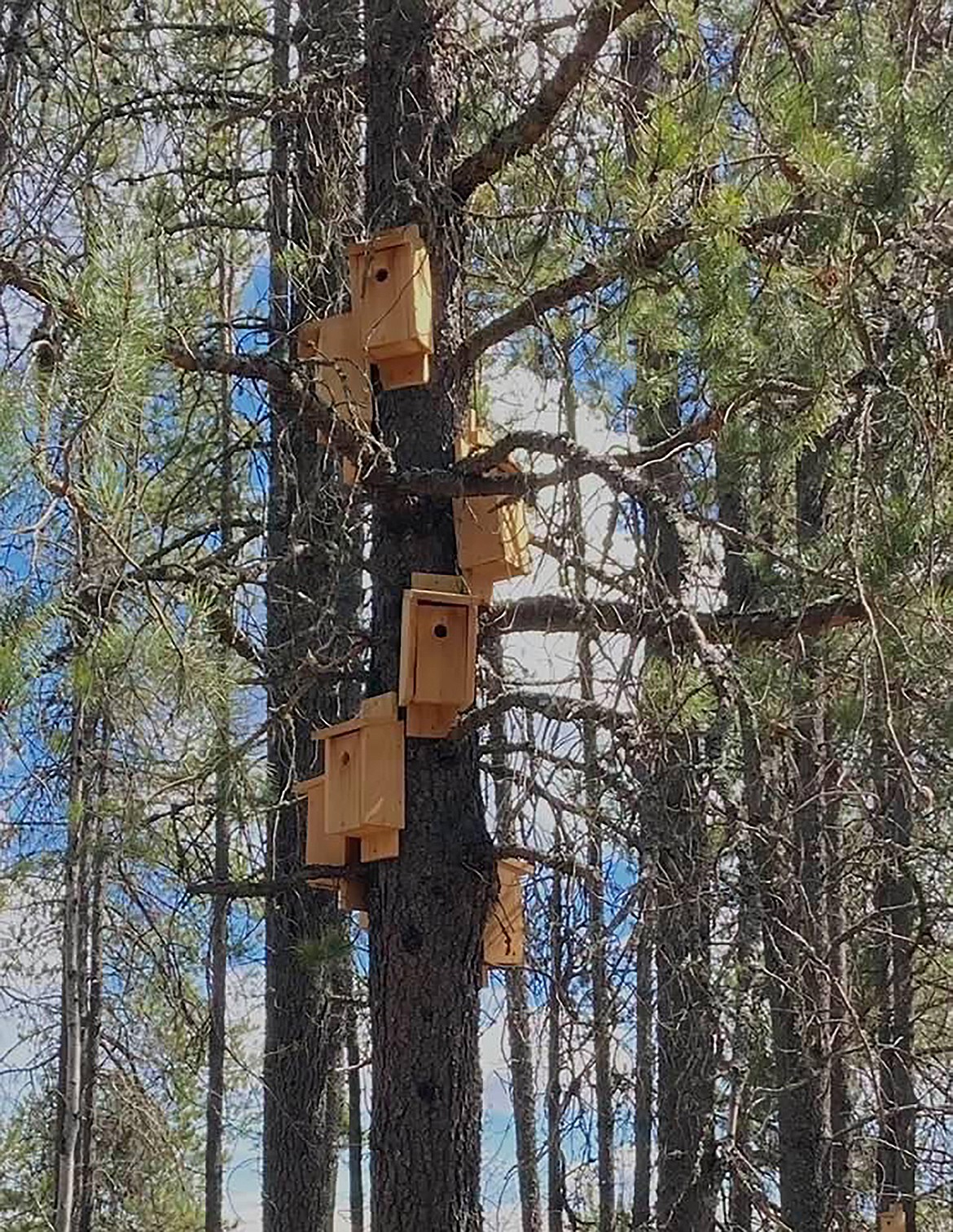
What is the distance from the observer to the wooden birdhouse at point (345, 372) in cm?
328

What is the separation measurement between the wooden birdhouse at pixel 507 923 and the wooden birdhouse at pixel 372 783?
0.25 metres

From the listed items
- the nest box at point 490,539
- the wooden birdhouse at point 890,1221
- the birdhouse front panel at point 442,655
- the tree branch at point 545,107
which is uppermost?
the tree branch at point 545,107

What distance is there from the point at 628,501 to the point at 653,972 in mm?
2101

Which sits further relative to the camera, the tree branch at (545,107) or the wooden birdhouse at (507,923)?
the wooden birdhouse at (507,923)

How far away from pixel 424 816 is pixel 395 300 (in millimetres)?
1065

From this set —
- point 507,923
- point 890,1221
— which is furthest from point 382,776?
point 890,1221

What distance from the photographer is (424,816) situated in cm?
320

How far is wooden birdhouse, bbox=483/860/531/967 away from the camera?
3.26m

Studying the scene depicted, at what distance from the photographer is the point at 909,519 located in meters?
3.11

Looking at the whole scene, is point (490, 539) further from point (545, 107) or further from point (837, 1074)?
point (837, 1074)

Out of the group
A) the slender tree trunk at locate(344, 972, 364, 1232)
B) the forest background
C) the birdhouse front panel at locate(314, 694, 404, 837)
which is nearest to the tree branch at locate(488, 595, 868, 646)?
the forest background

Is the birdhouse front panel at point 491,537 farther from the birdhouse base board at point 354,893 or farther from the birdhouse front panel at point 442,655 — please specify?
the birdhouse base board at point 354,893

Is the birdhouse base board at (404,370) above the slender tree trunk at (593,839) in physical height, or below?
above

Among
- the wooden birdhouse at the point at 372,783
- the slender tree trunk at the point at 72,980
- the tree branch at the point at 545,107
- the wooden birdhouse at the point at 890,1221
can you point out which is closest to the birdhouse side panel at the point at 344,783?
the wooden birdhouse at the point at 372,783
